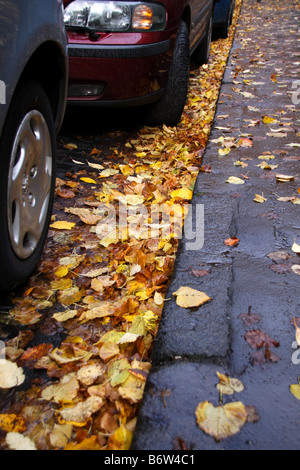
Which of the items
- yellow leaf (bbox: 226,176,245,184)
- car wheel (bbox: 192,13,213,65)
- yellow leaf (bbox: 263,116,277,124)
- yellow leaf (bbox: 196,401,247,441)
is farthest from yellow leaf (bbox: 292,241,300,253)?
car wheel (bbox: 192,13,213,65)

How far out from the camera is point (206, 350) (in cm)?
147

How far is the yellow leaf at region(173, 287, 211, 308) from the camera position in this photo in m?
1.68

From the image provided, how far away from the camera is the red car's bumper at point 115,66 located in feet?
9.59

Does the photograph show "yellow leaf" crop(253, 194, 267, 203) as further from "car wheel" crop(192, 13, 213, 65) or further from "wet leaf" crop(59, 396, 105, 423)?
"car wheel" crop(192, 13, 213, 65)

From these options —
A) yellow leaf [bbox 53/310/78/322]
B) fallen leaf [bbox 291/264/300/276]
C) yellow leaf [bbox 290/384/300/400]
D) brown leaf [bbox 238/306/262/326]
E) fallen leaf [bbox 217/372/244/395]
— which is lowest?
yellow leaf [bbox 53/310/78/322]

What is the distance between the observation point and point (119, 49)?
9.59ft

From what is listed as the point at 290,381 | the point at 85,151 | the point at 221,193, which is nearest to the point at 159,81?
the point at 85,151

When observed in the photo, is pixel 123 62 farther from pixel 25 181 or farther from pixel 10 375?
pixel 10 375

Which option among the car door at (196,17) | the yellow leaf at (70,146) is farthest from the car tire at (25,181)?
the car door at (196,17)

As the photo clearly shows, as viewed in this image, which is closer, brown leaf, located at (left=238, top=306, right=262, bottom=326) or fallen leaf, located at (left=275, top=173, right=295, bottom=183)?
brown leaf, located at (left=238, top=306, right=262, bottom=326)

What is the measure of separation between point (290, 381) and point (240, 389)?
18 cm

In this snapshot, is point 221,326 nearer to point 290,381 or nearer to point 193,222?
point 290,381

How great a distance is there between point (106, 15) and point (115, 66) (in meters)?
0.35

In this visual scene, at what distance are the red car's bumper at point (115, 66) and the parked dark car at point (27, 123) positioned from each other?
983mm
